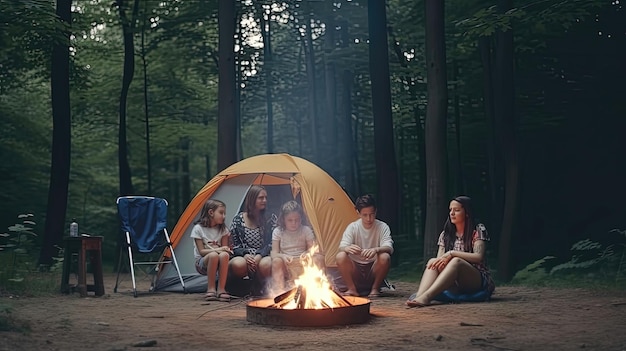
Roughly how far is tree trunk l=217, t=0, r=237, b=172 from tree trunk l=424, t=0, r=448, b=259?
10.2 feet

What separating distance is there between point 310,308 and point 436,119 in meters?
4.32

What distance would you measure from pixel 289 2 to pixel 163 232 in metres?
9.20

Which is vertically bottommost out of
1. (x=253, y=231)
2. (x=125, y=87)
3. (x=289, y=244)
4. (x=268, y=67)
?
(x=289, y=244)

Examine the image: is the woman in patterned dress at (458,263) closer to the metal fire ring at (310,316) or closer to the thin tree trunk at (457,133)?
the metal fire ring at (310,316)

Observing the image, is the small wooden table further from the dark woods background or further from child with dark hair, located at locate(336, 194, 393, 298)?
the dark woods background

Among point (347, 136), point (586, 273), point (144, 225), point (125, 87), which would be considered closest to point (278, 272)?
point (144, 225)

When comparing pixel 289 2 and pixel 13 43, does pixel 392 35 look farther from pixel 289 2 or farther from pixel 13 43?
pixel 13 43

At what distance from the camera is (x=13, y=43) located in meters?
13.0

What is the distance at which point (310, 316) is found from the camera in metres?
5.36

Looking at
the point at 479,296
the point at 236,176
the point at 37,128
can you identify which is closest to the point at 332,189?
the point at 236,176

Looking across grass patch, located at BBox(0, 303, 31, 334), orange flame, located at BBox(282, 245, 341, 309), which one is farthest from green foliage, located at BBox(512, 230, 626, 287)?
grass patch, located at BBox(0, 303, 31, 334)

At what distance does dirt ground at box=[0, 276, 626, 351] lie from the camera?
4.57 m

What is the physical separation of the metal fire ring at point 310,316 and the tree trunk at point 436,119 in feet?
12.1

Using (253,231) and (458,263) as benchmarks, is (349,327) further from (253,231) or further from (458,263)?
(253,231)
